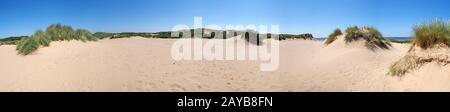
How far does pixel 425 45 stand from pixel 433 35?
9.9 inches

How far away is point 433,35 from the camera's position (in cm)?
781

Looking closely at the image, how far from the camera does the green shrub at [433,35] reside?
7.65m

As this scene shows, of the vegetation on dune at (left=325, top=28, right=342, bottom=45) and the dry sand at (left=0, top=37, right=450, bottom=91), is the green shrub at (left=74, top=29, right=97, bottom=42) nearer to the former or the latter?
the dry sand at (left=0, top=37, right=450, bottom=91)

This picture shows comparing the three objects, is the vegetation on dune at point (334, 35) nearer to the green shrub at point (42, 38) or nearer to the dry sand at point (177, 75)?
the dry sand at point (177, 75)

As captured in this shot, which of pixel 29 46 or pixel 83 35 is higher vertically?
pixel 83 35

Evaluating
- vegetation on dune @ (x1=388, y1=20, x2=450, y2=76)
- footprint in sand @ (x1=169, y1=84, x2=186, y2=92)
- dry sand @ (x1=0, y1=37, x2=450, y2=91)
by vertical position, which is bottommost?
footprint in sand @ (x1=169, y1=84, x2=186, y2=92)

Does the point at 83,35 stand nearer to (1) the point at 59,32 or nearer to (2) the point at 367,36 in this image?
(1) the point at 59,32

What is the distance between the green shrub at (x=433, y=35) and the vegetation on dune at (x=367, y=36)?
22.4 ft

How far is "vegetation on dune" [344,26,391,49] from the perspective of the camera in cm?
1541

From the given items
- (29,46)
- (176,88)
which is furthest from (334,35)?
(29,46)

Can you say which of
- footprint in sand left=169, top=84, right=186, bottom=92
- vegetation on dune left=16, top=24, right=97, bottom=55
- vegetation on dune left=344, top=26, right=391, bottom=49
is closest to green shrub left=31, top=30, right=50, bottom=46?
vegetation on dune left=16, top=24, right=97, bottom=55

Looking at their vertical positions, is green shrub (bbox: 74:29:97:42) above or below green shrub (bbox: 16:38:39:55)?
above

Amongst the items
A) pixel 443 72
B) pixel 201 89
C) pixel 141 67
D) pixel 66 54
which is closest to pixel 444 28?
pixel 443 72
